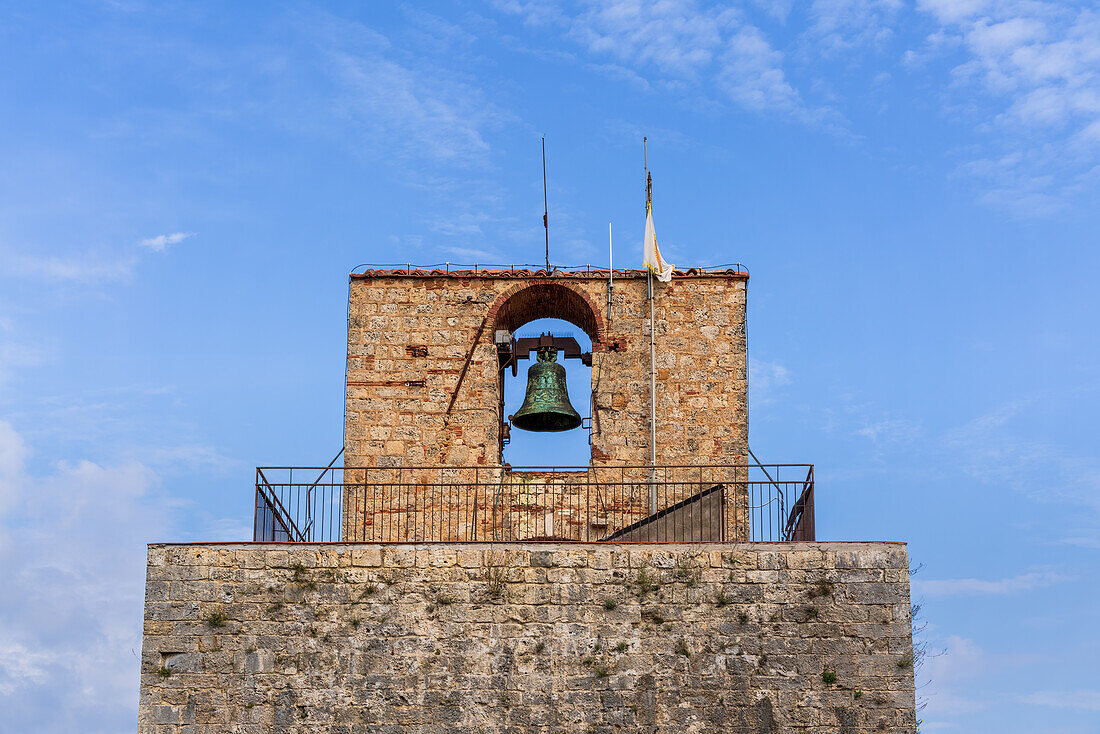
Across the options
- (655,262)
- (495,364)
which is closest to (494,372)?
(495,364)

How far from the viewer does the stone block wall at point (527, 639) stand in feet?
48.9

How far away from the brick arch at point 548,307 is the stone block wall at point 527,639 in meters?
3.77

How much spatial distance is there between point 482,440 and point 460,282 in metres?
2.03

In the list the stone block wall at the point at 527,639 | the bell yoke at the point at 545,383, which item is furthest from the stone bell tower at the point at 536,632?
the bell yoke at the point at 545,383

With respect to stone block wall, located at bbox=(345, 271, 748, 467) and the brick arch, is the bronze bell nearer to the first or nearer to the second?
stone block wall, located at bbox=(345, 271, 748, 467)

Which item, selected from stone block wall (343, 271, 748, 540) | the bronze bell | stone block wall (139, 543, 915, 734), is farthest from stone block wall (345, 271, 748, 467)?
stone block wall (139, 543, 915, 734)

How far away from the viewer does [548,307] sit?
19344mm

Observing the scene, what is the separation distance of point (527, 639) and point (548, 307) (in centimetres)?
541

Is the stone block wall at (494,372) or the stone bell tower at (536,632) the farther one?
the stone block wall at (494,372)

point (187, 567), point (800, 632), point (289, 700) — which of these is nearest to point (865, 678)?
point (800, 632)

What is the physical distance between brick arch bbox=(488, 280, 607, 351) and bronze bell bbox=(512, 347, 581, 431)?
646 mm

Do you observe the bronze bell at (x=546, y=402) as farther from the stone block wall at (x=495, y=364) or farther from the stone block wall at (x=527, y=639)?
the stone block wall at (x=527, y=639)

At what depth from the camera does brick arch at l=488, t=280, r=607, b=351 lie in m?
18.5

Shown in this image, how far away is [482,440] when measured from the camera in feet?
59.4
